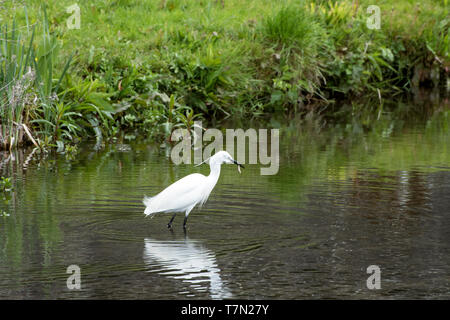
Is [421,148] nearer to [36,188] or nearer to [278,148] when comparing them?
[278,148]

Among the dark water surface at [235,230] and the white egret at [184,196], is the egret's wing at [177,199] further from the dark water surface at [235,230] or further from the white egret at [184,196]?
the dark water surface at [235,230]

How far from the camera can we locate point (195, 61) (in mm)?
14945

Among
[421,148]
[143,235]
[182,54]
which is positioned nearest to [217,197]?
[143,235]

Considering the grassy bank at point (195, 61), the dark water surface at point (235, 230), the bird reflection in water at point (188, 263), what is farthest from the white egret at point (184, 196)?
the grassy bank at point (195, 61)

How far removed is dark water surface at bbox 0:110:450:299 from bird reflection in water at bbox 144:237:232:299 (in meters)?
0.01

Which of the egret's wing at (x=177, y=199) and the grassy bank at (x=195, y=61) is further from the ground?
the grassy bank at (x=195, y=61)

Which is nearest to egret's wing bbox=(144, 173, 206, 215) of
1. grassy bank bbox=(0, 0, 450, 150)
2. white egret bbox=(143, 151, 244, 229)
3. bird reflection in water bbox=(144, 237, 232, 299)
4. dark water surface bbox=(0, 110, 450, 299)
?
white egret bbox=(143, 151, 244, 229)

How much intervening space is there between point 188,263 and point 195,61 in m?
8.51

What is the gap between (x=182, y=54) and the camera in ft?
50.0

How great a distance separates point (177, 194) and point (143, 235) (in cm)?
55

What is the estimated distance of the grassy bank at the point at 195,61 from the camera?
12109 millimetres

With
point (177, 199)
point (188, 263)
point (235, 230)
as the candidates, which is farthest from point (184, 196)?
point (188, 263)

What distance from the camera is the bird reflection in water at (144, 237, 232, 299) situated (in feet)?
20.6

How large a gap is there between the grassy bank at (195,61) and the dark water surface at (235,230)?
3.76ft
